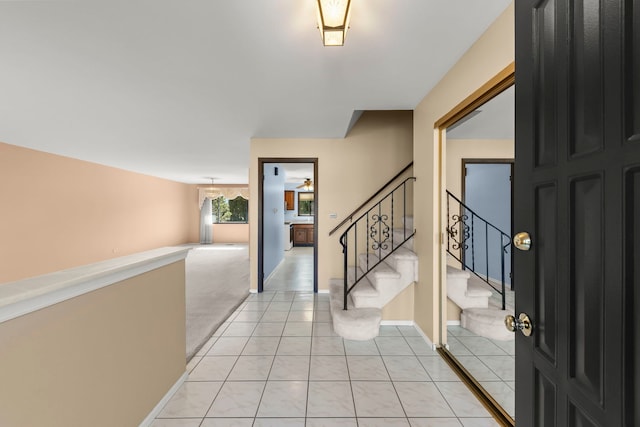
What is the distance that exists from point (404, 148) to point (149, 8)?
10.9 ft

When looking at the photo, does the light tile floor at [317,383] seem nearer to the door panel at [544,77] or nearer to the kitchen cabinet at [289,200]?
the door panel at [544,77]

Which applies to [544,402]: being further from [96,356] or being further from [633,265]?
[96,356]

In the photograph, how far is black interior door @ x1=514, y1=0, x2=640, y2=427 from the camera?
0.56 metres

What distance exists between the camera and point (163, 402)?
70.1 inches

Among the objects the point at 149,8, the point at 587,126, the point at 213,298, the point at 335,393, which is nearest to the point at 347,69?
the point at 149,8

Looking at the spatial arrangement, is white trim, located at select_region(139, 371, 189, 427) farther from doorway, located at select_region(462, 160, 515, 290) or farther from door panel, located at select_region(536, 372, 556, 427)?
doorway, located at select_region(462, 160, 515, 290)

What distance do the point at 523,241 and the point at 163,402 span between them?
2204 mm

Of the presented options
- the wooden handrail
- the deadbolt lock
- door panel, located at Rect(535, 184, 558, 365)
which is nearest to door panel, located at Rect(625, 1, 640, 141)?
door panel, located at Rect(535, 184, 558, 365)

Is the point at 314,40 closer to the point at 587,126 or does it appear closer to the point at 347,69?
the point at 347,69

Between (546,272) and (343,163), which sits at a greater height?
(343,163)

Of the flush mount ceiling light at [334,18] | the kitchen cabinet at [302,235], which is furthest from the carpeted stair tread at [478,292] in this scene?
the kitchen cabinet at [302,235]

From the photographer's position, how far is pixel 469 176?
359cm

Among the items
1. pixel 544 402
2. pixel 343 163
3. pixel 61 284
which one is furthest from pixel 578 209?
pixel 343 163

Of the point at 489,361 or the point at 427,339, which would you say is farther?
the point at 427,339
